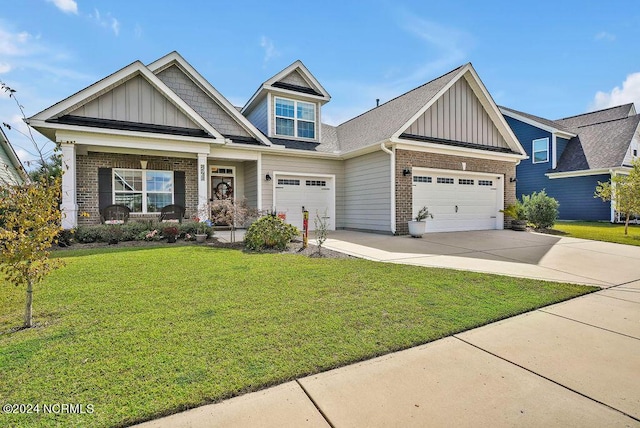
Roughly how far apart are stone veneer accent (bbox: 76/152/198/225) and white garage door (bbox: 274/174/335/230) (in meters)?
3.12

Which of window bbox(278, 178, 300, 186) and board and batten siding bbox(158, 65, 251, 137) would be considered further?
window bbox(278, 178, 300, 186)

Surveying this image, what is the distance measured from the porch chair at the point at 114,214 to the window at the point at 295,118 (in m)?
6.46

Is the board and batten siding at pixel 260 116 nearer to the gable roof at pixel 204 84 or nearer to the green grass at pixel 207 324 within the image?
the gable roof at pixel 204 84

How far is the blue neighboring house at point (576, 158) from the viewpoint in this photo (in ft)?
56.6

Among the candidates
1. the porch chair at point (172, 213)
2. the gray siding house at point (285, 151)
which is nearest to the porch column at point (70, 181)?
the gray siding house at point (285, 151)

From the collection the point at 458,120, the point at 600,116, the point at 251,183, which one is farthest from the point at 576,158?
the point at 251,183

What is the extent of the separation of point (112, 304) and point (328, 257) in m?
4.27

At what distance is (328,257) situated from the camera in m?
7.13

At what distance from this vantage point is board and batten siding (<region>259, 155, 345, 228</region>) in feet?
40.0

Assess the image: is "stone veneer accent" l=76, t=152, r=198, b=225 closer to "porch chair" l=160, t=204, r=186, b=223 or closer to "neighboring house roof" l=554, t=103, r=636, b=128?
"porch chair" l=160, t=204, r=186, b=223

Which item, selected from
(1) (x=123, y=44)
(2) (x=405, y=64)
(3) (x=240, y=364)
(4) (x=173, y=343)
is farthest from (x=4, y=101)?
(2) (x=405, y=64)

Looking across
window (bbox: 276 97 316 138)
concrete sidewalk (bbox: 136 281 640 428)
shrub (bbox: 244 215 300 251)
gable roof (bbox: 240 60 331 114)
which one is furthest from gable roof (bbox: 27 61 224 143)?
concrete sidewalk (bbox: 136 281 640 428)

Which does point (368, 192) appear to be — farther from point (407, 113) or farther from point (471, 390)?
point (471, 390)

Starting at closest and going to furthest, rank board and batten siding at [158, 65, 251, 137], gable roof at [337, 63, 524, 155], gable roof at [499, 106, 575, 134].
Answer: gable roof at [337, 63, 524, 155] → board and batten siding at [158, 65, 251, 137] → gable roof at [499, 106, 575, 134]
